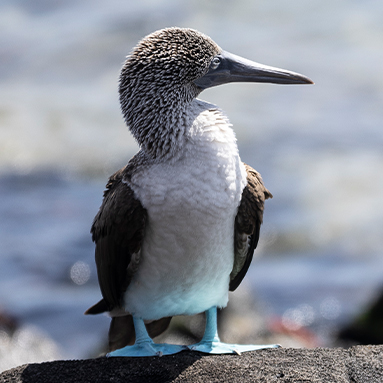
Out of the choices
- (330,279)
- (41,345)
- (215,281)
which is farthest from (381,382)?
(330,279)

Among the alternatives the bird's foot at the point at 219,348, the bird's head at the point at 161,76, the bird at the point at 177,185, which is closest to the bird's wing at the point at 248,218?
the bird at the point at 177,185

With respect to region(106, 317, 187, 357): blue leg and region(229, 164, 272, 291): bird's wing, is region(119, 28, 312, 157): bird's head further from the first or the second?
region(106, 317, 187, 357): blue leg

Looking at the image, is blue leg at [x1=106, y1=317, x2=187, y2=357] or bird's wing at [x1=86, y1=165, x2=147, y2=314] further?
blue leg at [x1=106, y1=317, x2=187, y2=357]

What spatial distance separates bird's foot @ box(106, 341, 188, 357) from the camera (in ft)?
16.1

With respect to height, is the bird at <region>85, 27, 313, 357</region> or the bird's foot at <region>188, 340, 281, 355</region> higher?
the bird at <region>85, 27, 313, 357</region>

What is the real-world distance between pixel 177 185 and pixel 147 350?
1.59 m

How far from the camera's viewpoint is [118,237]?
4.61m

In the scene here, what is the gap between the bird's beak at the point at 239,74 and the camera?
4711 mm

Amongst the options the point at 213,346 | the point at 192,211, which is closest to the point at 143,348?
the point at 213,346

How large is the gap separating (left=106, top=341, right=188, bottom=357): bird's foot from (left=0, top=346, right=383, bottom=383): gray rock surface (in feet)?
0.18

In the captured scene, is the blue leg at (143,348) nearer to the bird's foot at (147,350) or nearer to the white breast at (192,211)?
the bird's foot at (147,350)

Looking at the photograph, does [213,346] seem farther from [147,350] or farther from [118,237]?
[118,237]

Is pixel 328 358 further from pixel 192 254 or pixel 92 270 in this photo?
pixel 92 270

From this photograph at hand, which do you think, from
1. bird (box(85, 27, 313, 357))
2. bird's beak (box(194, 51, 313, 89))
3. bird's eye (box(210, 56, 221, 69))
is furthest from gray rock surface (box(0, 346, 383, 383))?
bird's eye (box(210, 56, 221, 69))
